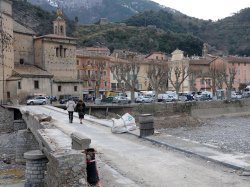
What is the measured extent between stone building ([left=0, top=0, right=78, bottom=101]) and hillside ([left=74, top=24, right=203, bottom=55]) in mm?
54939

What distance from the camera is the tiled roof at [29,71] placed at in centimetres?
6192

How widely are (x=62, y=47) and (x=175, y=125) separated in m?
32.7

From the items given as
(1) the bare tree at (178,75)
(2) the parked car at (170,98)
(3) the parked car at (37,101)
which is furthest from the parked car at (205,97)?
(3) the parked car at (37,101)

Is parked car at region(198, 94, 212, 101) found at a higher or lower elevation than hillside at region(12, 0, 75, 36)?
lower

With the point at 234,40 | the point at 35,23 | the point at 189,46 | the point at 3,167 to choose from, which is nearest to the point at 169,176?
the point at 3,167

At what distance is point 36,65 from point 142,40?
67.3 meters

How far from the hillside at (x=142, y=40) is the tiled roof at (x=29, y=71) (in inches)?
2328

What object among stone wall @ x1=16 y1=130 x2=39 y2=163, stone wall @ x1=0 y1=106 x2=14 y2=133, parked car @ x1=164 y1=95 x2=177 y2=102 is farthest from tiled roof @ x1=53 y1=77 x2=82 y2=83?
stone wall @ x1=16 y1=130 x2=39 y2=163

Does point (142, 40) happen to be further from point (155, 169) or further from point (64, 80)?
point (155, 169)

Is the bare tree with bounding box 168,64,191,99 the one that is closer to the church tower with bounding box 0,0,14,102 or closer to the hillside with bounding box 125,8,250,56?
the church tower with bounding box 0,0,14,102

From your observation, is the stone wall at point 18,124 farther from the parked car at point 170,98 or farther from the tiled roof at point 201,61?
the tiled roof at point 201,61

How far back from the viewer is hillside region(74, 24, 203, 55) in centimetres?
12950

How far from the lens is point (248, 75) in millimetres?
102625

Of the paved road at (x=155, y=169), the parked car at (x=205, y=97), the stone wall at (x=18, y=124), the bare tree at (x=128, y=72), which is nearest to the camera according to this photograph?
the paved road at (x=155, y=169)
